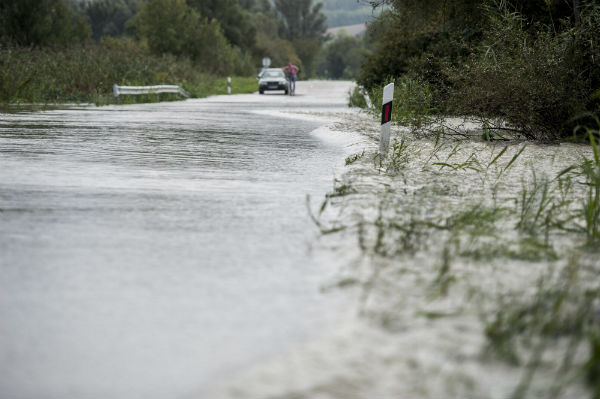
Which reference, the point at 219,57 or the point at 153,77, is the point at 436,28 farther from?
the point at 219,57

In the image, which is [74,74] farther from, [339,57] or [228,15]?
[339,57]

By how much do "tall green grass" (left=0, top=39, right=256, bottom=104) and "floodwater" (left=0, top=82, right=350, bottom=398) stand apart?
17709mm

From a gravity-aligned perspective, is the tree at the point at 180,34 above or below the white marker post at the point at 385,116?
above

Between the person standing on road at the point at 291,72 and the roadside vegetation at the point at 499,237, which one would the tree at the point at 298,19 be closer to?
the person standing on road at the point at 291,72

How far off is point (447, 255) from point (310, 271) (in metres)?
0.82

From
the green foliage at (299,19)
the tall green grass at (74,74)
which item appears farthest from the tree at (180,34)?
the green foliage at (299,19)

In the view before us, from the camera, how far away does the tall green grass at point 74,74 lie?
87.6ft

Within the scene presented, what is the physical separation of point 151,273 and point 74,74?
27.8 m

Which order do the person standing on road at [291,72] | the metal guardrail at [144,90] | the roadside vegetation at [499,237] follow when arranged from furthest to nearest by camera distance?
1. the person standing on road at [291,72]
2. the metal guardrail at [144,90]
3. the roadside vegetation at [499,237]

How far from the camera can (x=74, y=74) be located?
30844mm

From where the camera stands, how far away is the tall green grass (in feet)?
87.6

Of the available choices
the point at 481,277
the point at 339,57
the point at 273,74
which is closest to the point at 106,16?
the point at 273,74

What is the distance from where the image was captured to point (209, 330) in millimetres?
3627

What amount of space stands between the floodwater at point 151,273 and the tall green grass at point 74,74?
17709mm
